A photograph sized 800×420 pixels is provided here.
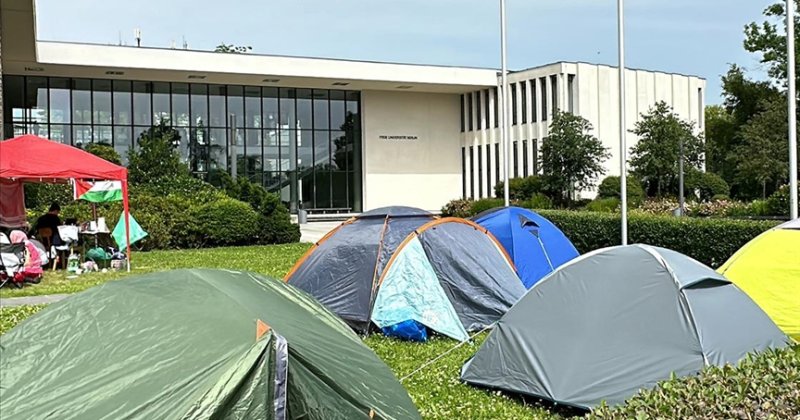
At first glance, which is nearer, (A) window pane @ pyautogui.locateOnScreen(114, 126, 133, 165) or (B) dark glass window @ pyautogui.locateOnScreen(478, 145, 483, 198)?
(A) window pane @ pyautogui.locateOnScreen(114, 126, 133, 165)

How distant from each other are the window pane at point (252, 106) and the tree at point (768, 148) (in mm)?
21717

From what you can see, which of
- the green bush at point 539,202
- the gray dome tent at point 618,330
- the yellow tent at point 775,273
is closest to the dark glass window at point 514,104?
the green bush at point 539,202

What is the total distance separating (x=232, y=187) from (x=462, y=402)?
2049 cm

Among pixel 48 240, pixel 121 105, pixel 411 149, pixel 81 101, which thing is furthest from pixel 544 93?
pixel 48 240

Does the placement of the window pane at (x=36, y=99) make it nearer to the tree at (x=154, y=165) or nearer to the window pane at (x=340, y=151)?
the tree at (x=154, y=165)

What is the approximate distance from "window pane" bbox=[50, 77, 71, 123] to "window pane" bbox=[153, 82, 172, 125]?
3.67m

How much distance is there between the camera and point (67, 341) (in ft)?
13.1

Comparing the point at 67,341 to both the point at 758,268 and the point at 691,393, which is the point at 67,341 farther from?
the point at 758,268

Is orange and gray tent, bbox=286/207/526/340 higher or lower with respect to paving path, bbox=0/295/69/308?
higher

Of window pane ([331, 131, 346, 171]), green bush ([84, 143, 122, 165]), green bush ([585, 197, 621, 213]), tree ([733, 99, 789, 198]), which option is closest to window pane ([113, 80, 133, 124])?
green bush ([84, 143, 122, 165])

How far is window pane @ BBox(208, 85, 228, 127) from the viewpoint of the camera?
36.2 metres

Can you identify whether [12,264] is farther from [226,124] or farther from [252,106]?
[252,106]

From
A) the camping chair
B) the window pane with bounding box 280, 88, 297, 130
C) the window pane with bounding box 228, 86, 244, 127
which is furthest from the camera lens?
the window pane with bounding box 280, 88, 297, 130

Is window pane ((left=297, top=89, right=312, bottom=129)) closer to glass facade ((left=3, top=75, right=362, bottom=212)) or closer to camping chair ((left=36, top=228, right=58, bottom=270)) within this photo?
glass facade ((left=3, top=75, right=362, bottom=212))
